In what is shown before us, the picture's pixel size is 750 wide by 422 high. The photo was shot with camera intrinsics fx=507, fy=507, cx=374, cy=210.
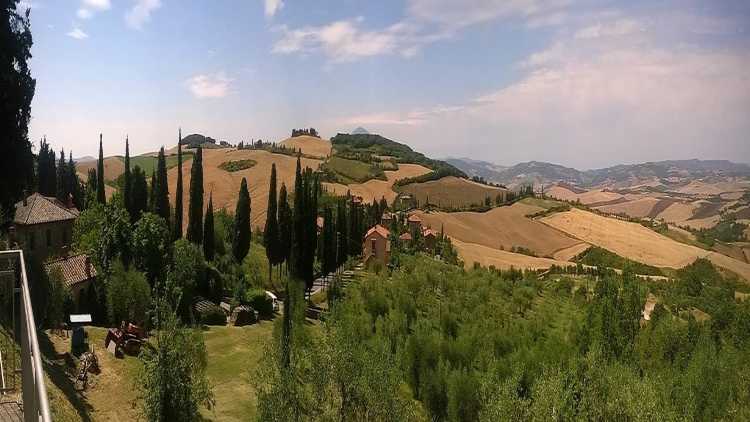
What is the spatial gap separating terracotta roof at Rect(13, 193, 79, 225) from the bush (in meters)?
14.8

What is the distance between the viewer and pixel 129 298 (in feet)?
85.1

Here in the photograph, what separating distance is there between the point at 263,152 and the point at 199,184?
242 ft

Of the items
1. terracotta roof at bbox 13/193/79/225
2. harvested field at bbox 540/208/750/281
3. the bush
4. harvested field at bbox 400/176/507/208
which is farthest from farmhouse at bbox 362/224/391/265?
harvested field at bbox 400/176/507/208

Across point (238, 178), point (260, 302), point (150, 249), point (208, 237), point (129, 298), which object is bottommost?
point (260, 302)

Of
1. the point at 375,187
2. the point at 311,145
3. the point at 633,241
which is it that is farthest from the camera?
the point at 311,145

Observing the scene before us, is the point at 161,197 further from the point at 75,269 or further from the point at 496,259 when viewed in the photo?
the point at 496,259

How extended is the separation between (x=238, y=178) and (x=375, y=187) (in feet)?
98.0

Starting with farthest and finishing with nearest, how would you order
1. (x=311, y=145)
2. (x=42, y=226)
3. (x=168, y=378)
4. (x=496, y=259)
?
(x=311, y=145) < (x=496, y=259) < (x=42, y=226) < (x=168, y=378)

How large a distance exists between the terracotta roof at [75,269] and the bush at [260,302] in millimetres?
9713

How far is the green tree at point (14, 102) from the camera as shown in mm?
18891

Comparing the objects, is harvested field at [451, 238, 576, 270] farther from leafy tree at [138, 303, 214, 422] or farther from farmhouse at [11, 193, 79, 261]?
leafy tree at [138, 303, 214, 422]

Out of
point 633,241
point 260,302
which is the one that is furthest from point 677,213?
point 260,302

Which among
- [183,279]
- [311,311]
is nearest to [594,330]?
[311,311]

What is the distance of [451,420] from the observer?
2033cm
